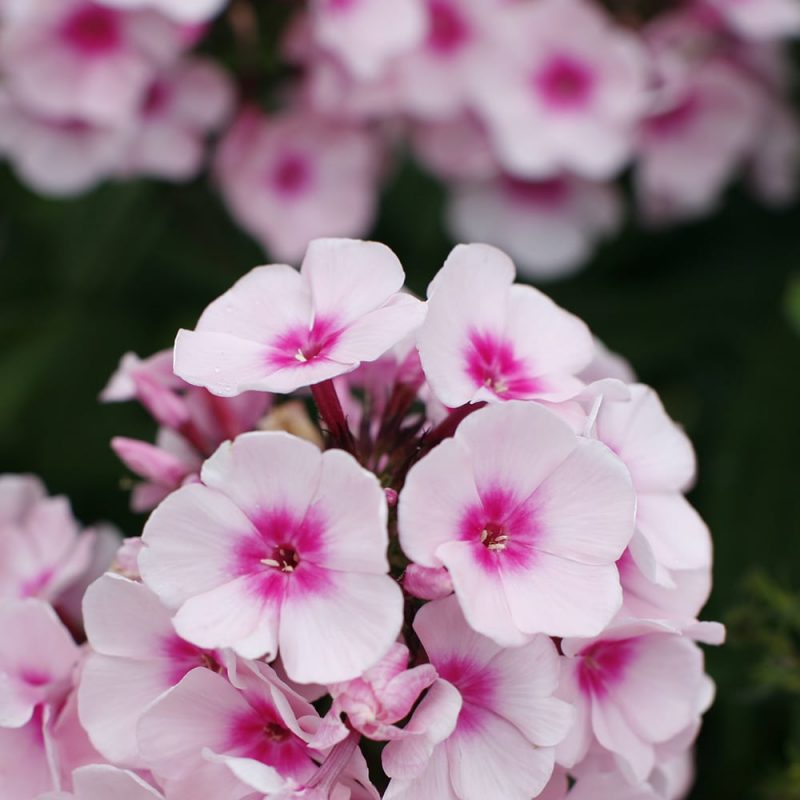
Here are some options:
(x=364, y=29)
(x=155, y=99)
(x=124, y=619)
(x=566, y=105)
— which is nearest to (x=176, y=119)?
(x=155, y=99)

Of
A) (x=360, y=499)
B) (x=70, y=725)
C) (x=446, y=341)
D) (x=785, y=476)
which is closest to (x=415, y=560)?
(x=360, y=499)

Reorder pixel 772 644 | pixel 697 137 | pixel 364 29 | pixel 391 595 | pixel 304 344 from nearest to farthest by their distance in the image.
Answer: pixel 391 595
pixel 304 344
pixel 772 644
pixel 364 29
pixel 697 137

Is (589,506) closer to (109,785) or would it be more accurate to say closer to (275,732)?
(275,732)

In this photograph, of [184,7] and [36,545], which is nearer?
[36,545]

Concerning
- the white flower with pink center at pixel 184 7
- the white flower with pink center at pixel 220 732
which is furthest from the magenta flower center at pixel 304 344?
the white flower with pink center at pixel 184 7

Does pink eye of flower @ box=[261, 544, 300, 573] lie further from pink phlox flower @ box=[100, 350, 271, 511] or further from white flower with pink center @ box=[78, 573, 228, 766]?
pink phlox flower @ box=[100, 350, 271, 511]

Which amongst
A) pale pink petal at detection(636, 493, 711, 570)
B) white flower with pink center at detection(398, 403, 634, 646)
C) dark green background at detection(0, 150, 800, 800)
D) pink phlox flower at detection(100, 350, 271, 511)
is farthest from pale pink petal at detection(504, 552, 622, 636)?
dark green background at detection(0, 150, 800, 800)
